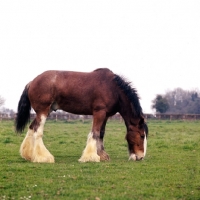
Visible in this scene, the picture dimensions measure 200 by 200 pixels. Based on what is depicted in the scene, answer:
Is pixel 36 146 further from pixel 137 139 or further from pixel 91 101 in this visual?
pixel 137 139

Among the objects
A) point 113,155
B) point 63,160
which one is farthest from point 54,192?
point 113,155

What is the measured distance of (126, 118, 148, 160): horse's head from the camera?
11.7 metres

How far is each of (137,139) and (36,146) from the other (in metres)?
3.05

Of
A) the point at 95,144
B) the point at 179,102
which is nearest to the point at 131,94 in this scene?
the point at 95,144

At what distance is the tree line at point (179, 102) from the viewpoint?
75.6m

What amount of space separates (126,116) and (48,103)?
2.49 m

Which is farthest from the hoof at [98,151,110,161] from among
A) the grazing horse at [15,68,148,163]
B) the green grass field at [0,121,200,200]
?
the green grass field at [0,121,200,200]

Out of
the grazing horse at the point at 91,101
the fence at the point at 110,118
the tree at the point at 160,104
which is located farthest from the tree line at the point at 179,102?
the grazing horse at the point at 91,101

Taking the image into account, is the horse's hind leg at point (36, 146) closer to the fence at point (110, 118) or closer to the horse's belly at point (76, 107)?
the horse's belly at point (76, 107)

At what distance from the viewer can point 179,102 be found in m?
103

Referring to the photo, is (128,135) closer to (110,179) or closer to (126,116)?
(126,116)

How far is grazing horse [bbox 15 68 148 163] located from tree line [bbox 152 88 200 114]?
63.7m

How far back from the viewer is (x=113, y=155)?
13.5 metres

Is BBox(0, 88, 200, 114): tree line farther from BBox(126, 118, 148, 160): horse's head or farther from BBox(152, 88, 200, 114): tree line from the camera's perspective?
BBox(126, 118, 148, 160): horse's head
